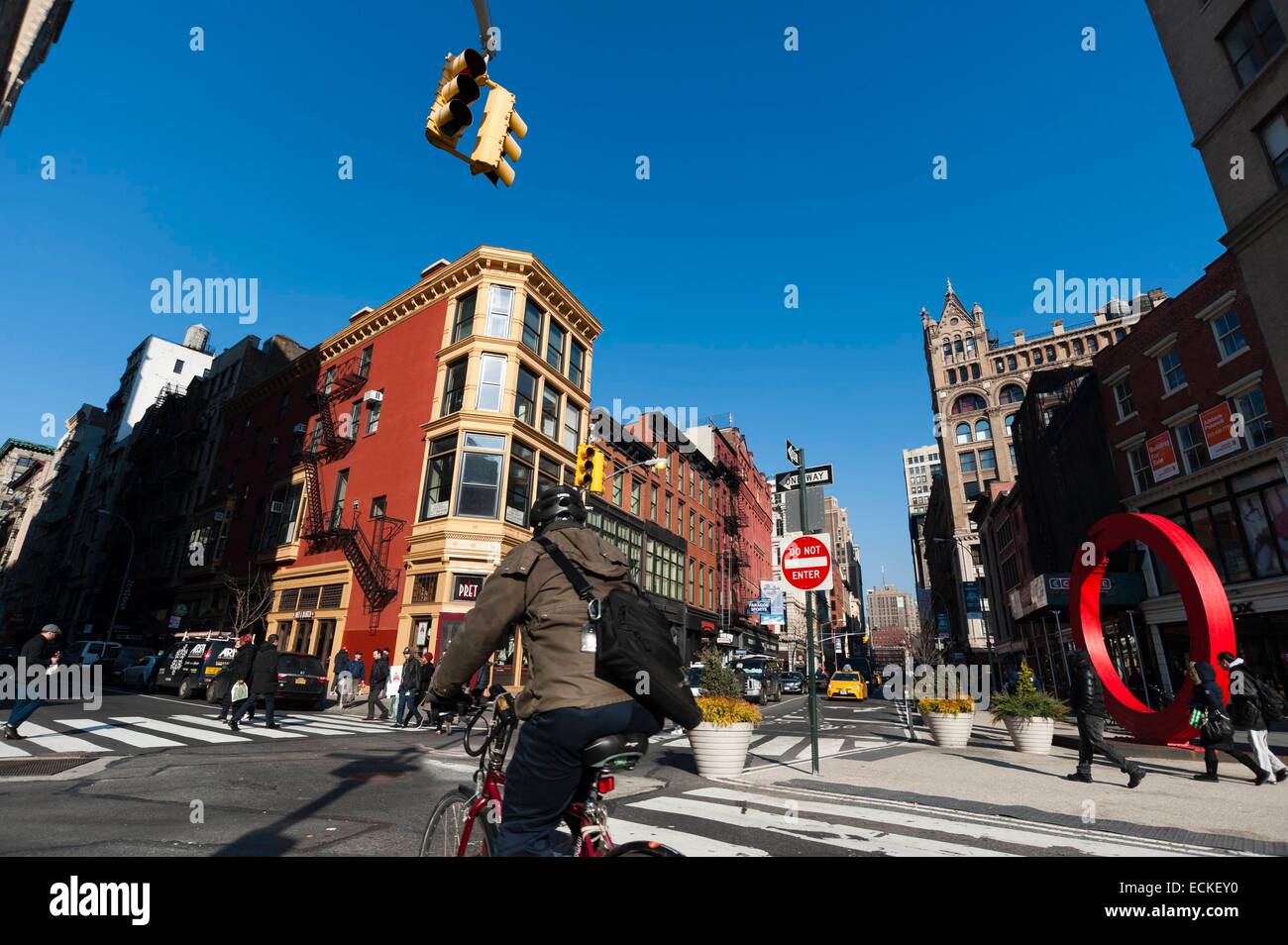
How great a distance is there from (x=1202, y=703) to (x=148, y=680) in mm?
30323

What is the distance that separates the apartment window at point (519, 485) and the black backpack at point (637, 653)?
22.5 m

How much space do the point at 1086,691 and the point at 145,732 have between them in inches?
628

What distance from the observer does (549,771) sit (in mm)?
2549

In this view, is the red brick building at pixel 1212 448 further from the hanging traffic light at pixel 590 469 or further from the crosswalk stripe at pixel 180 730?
the crosswalk stripe at pixel 180 730

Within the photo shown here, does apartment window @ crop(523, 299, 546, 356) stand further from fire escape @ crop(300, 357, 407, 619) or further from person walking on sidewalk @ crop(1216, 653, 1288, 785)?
person walking on sidewalk @ crop(1216, 653, 1288, 785)

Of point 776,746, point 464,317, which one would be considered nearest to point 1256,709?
point 776,746

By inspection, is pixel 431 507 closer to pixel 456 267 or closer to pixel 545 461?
pixel 545 461

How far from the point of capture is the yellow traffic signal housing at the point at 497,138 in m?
6.46

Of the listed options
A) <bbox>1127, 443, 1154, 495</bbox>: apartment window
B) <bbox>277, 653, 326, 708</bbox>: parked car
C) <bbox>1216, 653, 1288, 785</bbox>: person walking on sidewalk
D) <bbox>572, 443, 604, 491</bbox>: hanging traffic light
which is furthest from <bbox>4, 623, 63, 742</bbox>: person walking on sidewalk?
<bbox>1127, 443, 1154, 495</bbox>: apartment window

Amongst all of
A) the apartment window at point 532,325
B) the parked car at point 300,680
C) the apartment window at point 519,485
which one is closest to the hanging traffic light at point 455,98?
the parked car at point 300,680

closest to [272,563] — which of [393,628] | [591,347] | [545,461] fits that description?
[393,628]

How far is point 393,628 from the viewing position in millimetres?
23766

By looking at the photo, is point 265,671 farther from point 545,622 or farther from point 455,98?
point 545,622

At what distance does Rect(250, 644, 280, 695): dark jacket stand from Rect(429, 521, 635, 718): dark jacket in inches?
481
